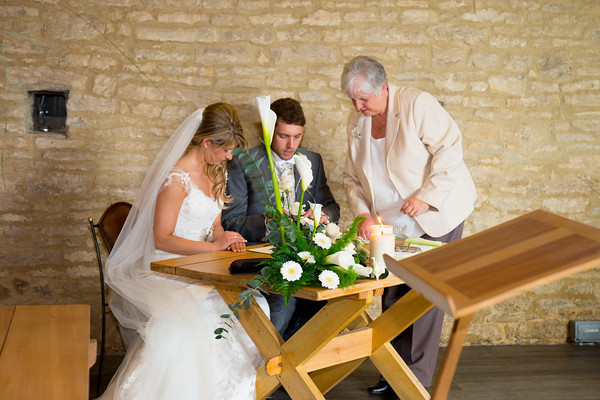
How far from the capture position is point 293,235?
7.54ft

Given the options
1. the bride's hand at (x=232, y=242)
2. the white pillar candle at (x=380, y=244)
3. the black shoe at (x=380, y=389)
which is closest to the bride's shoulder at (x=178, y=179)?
the bride's hand at (x=232, y=242)

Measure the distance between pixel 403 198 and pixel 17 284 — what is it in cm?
257

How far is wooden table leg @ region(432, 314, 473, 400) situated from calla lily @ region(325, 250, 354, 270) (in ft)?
2.61

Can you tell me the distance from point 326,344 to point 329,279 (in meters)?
0.49

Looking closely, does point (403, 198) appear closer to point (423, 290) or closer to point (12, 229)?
point (423, 290)

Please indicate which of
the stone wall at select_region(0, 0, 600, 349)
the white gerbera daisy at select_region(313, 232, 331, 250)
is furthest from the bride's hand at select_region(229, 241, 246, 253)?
the stone wall at select_region(0, 0, 600, 349)

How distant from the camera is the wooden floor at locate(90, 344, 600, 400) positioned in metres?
3.50

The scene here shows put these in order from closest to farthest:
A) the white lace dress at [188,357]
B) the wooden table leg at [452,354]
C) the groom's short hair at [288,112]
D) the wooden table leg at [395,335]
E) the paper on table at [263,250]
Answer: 1. the wooden table leg at [452,354]
2. the white lace dress at [188,357]
3. the wooden table leg at [395,335]
4. the paper on table at [263,250]
5. the groom's short hair at [288,112]

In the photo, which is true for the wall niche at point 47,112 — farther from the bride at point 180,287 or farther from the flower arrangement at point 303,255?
the flower arrangement at point 303,255

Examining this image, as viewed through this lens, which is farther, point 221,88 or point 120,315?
point 221,88

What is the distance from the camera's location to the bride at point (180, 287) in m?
2.61

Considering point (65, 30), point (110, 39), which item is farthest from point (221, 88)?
point (65, 30)

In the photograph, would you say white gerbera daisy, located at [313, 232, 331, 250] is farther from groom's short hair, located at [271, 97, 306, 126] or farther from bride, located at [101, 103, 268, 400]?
groom's short hair, located at [271, 97, 306, 126]

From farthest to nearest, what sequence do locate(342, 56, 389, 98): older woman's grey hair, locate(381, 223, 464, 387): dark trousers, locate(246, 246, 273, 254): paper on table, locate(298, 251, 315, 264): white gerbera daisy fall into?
locate(381, 223, 464, 387): dark trousers < locate(342, 56, 389, 98): older woman's grey hair < locate(246, 246, 273, 254): paper on table < locate(298, 251, 315, 264): white gerbera daisy
